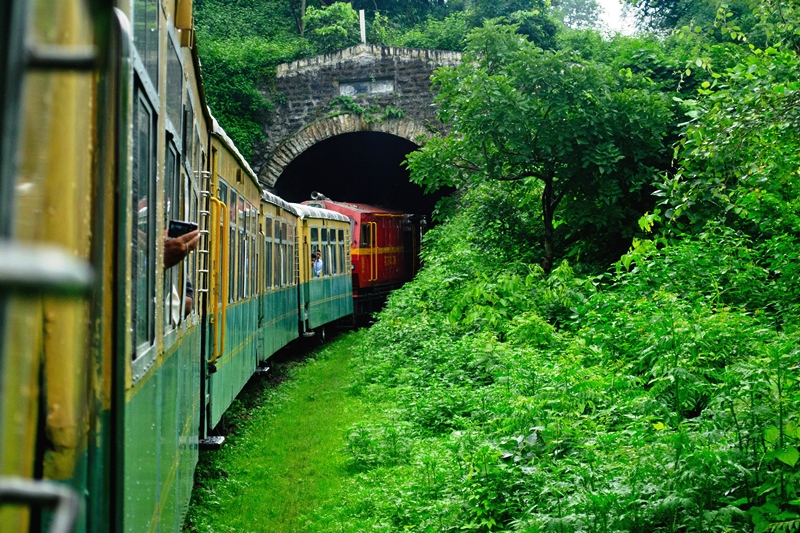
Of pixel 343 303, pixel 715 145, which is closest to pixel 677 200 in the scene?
pixel 715 145

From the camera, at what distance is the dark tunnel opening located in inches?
1053

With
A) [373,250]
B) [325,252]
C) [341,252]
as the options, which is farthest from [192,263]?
[373,250]

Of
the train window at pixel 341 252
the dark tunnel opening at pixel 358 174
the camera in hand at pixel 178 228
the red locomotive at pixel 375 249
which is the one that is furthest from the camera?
the dark tunnel opening at pixel 358 174

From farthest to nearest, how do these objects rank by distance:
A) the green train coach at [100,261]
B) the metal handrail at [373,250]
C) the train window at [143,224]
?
the metal handrail at [373,250] < the train window at [143,224] < the green train coach at [100,261]

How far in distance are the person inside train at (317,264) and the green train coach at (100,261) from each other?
963 centimetres

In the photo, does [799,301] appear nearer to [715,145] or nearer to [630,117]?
[715,145]

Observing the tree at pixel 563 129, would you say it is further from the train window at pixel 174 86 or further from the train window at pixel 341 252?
the train window at pixel 174 86

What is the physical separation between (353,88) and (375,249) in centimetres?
536

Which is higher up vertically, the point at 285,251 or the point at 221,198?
the point at 221,198

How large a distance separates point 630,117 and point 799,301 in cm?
501

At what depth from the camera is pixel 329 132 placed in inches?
946

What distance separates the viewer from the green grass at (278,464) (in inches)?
242

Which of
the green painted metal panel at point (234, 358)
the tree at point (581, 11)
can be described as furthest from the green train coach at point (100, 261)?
the tree at point (581, 11)

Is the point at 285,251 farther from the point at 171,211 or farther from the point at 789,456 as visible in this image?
the point at 789,456
